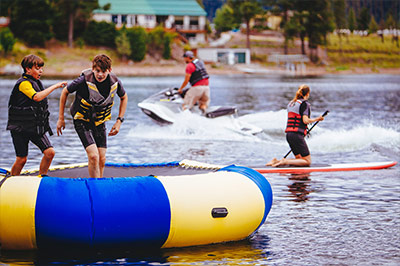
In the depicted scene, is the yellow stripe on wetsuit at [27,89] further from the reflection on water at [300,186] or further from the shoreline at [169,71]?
the shoreline at [169,71]

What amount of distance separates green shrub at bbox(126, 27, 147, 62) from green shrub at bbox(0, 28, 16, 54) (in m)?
13.6

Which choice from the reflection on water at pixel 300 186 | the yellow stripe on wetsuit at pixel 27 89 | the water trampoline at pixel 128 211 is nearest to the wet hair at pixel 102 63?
the yellow stripe on wetsuit at pixel 27 89

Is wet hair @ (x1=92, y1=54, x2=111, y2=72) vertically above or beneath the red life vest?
above

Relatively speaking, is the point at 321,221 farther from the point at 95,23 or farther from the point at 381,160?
the point at 95,23

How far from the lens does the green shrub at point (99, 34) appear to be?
8344 centimetres

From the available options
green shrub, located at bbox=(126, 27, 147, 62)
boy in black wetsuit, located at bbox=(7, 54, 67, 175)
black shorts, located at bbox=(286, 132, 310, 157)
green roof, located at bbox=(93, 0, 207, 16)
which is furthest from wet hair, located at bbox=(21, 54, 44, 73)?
green roof, located at bbox=(93, 0, 207, 16)

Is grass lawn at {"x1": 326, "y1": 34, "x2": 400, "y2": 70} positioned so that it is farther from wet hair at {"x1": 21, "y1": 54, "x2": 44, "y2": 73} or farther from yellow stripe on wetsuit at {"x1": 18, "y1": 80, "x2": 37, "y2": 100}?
yellow stripe on wetsuit at {"x1": 18, "y1": 80, "x2": 37, "y2": 100}

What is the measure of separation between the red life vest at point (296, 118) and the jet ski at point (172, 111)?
5.75 m

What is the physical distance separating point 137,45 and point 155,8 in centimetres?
1908

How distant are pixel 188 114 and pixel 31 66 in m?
9.59

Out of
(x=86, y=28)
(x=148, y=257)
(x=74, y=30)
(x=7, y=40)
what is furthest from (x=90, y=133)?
(x=74, y=30)

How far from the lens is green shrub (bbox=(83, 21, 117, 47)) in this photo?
83438 mm

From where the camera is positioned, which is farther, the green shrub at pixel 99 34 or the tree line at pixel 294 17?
the tree line at pixel 294 17

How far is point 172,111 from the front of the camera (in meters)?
17.8
